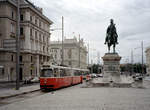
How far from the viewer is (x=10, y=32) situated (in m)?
51.3

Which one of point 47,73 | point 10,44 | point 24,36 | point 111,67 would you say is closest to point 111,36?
point 111,67

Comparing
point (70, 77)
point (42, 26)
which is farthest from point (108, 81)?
point (42, 26)

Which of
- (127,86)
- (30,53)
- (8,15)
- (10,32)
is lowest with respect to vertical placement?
(127,86)

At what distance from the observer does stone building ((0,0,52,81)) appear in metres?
49.9

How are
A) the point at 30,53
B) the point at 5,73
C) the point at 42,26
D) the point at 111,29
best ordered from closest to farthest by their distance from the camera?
1. the point at 111,29
2. the point at 5,73
3. the point at 30,53
4. the point at 42,26

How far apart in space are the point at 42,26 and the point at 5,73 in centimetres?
2146

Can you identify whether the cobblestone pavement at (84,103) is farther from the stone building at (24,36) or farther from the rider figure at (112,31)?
the stone building at (24,36)

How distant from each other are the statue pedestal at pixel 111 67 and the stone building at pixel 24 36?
1980 cm

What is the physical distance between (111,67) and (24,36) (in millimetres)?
31458

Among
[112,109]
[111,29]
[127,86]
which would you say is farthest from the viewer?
[111,29]

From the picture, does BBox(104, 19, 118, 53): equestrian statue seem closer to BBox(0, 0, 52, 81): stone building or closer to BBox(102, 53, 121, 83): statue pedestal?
BBox(102, 53, 121, 83): statue pedestal

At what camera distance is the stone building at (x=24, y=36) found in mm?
49938

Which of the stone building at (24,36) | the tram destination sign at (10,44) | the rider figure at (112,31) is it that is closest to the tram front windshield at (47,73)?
the tram destination sign at (10,44)

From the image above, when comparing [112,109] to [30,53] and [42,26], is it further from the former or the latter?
[42,26]
